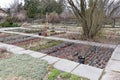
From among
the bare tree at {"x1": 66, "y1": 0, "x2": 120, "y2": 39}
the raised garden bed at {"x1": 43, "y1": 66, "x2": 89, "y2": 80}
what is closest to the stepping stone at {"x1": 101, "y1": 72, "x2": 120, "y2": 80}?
the raised garden bed at {"x1": 43, "y1": 66, "x2": 89, "y2": 80}

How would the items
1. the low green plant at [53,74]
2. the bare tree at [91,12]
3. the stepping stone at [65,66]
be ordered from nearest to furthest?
the low green plant at [53,74], the stepping stone at [65,66], the bare tree at [91,12]

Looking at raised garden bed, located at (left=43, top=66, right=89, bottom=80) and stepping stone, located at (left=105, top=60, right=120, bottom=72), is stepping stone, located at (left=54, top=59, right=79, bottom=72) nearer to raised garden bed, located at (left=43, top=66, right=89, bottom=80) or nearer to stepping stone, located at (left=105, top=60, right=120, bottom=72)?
raised garden bed, located at (left=43, top=66, right=89, bottom=80)

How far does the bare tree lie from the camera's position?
7.91 meters

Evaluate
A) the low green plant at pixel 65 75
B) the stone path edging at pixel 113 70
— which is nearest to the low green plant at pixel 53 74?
the low green plant at pixel 65 75

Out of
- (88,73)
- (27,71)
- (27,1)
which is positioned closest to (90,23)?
(88,73)

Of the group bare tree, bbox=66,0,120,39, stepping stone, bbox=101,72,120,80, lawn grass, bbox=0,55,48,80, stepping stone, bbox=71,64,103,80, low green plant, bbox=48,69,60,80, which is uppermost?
bare tree, bbox=66,0,120,39

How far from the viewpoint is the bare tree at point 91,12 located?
26.0 ft

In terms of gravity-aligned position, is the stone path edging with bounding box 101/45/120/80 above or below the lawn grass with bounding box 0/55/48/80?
below

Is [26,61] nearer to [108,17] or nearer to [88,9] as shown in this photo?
[88,9]

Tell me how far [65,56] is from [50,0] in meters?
5.54

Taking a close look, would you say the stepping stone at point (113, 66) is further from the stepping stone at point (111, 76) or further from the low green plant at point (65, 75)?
the low green plant at point (65, 75)

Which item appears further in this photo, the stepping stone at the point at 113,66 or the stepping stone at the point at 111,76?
the stepping stone at the point at 113,66

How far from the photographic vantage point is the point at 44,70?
356cm

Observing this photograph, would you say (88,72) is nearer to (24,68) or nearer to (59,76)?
(59,76)
